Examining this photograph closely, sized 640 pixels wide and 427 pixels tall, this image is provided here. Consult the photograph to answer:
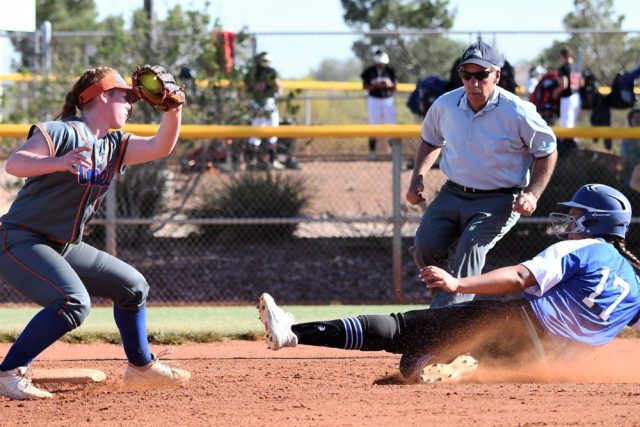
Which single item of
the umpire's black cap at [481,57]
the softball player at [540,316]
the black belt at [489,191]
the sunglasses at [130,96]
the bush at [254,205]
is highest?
the umpire's black cap at [481,57]

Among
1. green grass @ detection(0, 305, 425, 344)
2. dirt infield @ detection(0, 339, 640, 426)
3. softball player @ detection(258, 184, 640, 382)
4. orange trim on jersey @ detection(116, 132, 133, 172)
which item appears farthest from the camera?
green grass @ detection(0, 305, 425, 344)

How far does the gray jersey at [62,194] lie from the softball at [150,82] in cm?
40

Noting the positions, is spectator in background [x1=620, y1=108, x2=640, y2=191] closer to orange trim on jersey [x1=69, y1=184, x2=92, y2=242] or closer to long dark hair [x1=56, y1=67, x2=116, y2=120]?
long dark hair [x1=56, y1=67, x2=116, y2=120]

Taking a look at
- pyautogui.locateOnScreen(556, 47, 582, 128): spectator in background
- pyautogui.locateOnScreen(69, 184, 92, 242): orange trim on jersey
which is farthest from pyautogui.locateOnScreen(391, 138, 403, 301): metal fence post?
pyautogui.locateOnScreen(556, 47, 582, 128): spectator in background

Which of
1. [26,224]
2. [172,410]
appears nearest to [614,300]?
[172,410]

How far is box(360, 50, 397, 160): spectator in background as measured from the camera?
733 inches

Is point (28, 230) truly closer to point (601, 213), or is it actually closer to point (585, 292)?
point (585, 292)

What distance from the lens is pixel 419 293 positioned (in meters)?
12.1

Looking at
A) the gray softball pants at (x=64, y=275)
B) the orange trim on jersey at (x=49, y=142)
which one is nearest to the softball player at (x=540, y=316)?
the gray softball pants at (x=64, y=275)

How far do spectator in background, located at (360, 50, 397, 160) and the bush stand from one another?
5.66m

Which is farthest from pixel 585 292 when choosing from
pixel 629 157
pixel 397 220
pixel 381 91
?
pixel 381 91

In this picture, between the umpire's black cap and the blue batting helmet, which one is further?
the umpire's black cap

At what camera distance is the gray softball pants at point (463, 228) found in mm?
7160

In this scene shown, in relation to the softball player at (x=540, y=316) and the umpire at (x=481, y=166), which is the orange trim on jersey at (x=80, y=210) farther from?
the umpire at (x=481, y=166)
